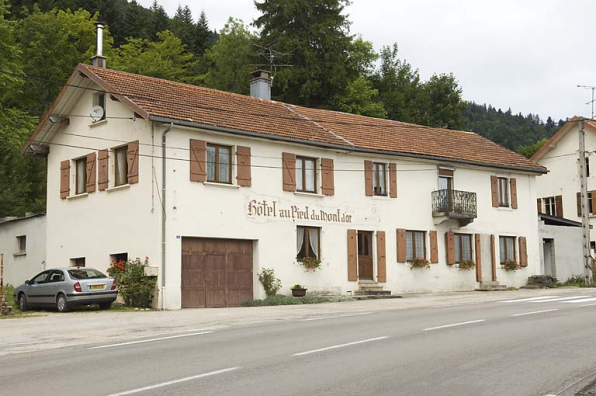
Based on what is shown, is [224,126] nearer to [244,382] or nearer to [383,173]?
[383,173]

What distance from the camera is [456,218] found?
33781 mm

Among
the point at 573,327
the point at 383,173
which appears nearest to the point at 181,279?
Result: the point at 383,173

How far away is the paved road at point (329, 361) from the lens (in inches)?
347

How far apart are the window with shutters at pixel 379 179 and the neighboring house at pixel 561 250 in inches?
453

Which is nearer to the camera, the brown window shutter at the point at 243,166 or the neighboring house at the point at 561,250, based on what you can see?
the brown window shutter at the point at 243,166

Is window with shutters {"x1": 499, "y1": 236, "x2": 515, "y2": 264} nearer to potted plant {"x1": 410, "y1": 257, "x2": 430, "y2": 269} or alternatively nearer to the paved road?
potted plant {"x1": 410, "y1": 257, "x2": 430, "y2": 269}

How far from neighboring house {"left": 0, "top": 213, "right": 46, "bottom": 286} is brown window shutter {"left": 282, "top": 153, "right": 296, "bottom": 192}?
37.3 ft

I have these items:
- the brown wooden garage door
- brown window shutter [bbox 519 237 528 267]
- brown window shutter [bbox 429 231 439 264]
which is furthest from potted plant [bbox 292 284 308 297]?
brown window shutter [bbox 519 237 528 267]

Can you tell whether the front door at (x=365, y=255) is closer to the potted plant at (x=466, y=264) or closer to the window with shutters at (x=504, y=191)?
the potted plant at (x=466, y=264)

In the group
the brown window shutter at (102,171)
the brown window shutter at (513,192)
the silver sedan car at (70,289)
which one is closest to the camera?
the silver sedan car at (70,289)

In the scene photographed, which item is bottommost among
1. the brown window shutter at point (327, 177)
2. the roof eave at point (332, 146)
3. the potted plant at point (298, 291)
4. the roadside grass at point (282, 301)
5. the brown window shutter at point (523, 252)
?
the roadside grass at point (282, 301)

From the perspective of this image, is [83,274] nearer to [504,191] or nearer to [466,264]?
[466,264]

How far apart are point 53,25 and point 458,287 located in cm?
3475

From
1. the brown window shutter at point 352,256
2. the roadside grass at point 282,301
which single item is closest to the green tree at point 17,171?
the roadside grass at point 282,301
